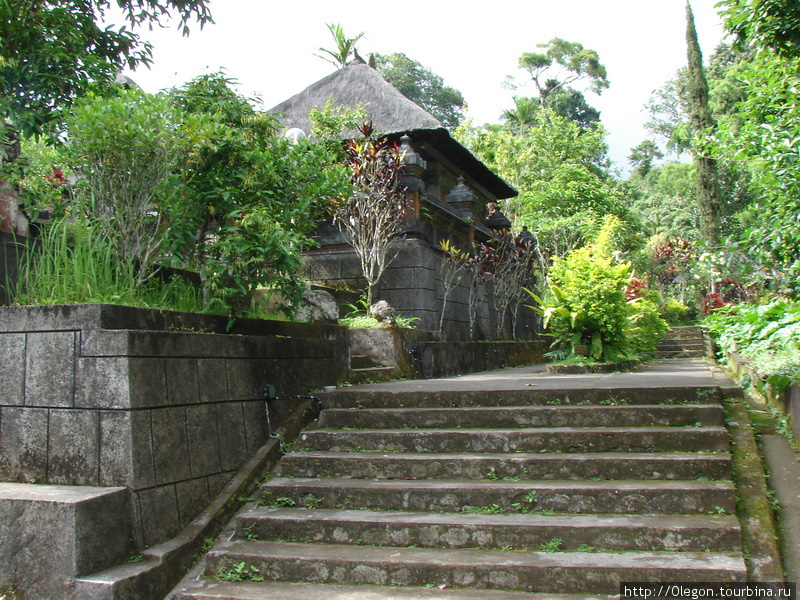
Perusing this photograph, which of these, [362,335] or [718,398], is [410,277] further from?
[718,398]

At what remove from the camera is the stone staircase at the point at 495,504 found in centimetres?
346

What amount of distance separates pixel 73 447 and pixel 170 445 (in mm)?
542

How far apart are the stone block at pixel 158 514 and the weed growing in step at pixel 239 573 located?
407 millimetres

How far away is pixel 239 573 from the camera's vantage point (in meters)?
3.77

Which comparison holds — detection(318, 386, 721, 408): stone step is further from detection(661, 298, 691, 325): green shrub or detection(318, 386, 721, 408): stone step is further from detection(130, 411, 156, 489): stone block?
detection(661, 298, 691, 325): green shrub

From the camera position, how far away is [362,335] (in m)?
7.98

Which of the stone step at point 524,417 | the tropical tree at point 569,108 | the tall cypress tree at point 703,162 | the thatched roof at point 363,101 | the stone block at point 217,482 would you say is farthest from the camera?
the tropical tree at point 569,108

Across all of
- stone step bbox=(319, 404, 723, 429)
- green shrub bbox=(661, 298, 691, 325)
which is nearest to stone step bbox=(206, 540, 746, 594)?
stone step bbox=(319, 404, 723, 429)

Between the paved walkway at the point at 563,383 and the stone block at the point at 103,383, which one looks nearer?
the stone block at the point at 103,383

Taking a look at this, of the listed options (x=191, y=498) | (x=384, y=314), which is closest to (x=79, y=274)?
(x=191, y=498)

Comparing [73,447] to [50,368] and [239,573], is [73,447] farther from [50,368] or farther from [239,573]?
[239,573]

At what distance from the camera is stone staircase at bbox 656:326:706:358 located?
1726cm

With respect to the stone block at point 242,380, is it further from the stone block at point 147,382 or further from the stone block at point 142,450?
the stone block at point 142,450

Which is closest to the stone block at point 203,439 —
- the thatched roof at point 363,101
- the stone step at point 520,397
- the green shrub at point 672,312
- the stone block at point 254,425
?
the stone block at point 254,425
